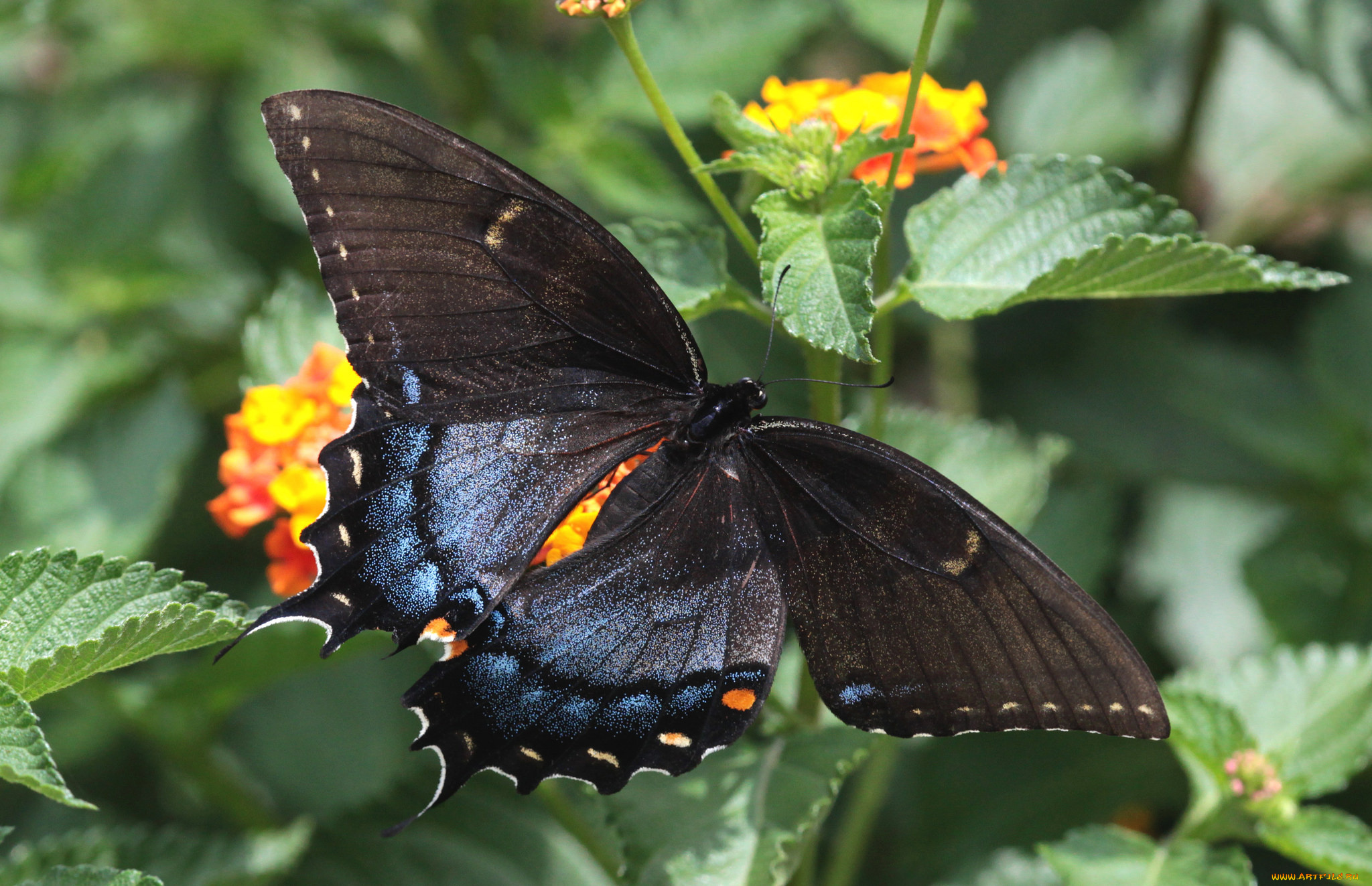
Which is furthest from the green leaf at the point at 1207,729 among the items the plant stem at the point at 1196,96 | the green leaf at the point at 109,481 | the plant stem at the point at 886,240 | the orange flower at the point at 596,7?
the green leaf at the point at 109,481

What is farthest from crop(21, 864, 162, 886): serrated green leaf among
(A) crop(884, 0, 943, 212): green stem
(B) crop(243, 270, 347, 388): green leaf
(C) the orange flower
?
(A) crop(884, 0, 943, 212): green stem

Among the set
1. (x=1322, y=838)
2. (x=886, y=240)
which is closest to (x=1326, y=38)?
(x=886, y=240)

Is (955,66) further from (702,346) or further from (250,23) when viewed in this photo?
(250,23)

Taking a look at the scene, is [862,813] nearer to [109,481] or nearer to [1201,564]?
[1201,564]

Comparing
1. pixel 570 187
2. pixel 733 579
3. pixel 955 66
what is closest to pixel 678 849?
pixel 733 579

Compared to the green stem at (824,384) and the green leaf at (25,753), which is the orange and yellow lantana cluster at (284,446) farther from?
the green stem at (824,384)
